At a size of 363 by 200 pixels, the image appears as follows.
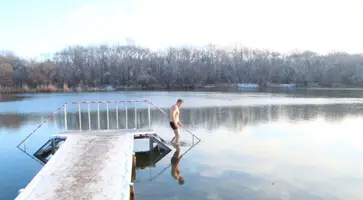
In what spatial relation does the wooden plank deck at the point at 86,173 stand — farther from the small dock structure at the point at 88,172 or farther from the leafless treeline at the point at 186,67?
the leafless treeline at the point at 186,67

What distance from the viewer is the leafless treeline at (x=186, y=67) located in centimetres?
7069

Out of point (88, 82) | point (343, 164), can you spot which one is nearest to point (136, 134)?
point (343, 164)

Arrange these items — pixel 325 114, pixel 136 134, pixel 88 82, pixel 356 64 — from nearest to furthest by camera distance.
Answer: pixel 136 134, pixel 325 114, pixel 88 82, pixel 356 64

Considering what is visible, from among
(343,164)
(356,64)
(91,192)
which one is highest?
(356,64)

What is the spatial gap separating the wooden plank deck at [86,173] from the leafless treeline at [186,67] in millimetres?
60322

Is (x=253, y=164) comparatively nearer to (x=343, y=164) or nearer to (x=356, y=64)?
(x=343, y=164)

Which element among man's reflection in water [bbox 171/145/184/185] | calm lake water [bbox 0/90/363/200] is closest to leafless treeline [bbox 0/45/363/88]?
calm lake water [bbox 0/90/363/200]

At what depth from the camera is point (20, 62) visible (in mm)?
70125

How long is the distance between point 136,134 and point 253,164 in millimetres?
3886

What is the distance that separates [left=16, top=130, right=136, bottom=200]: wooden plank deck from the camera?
5262 mm

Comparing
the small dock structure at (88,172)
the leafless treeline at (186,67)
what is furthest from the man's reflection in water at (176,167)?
the leafless treeline at (186,67)

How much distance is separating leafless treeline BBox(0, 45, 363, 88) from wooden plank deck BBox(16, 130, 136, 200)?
60.3m

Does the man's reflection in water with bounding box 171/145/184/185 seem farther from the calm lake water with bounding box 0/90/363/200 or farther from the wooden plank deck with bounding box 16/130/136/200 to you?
the wooden plank deck with bounding box 16/130/136/200

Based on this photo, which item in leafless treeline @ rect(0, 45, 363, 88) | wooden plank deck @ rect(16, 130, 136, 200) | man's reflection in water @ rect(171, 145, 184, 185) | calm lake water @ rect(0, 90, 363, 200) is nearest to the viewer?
wooden plank deck @ rect(16, 130, 136, 200)
